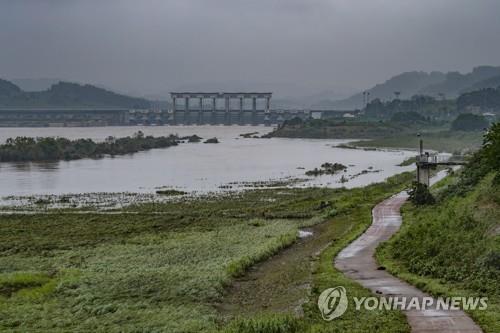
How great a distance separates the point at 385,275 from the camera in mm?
18500

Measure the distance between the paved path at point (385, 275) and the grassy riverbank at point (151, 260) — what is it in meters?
0.49

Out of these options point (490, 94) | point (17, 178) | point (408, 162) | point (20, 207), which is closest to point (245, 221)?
point (20, 207)

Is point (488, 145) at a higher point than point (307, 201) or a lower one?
higher

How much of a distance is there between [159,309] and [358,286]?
16.2ft

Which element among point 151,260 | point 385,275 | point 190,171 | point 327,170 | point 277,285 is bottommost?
point 190,171

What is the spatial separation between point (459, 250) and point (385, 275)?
212 cm

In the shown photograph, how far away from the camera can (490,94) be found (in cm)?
16762

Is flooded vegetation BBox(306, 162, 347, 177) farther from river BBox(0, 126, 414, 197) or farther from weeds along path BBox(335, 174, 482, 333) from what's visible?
weeds along path BBox(335, 174, 482, 333)

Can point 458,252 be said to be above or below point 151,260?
above

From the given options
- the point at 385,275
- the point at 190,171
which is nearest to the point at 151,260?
the point at 385,275

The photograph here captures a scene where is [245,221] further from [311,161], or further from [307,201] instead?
A: [311,161]

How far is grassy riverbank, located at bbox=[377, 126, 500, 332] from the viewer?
1547 cm

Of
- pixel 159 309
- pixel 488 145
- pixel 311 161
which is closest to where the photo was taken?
pixel 159 309

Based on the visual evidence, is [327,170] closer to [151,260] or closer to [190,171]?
[190,171]
